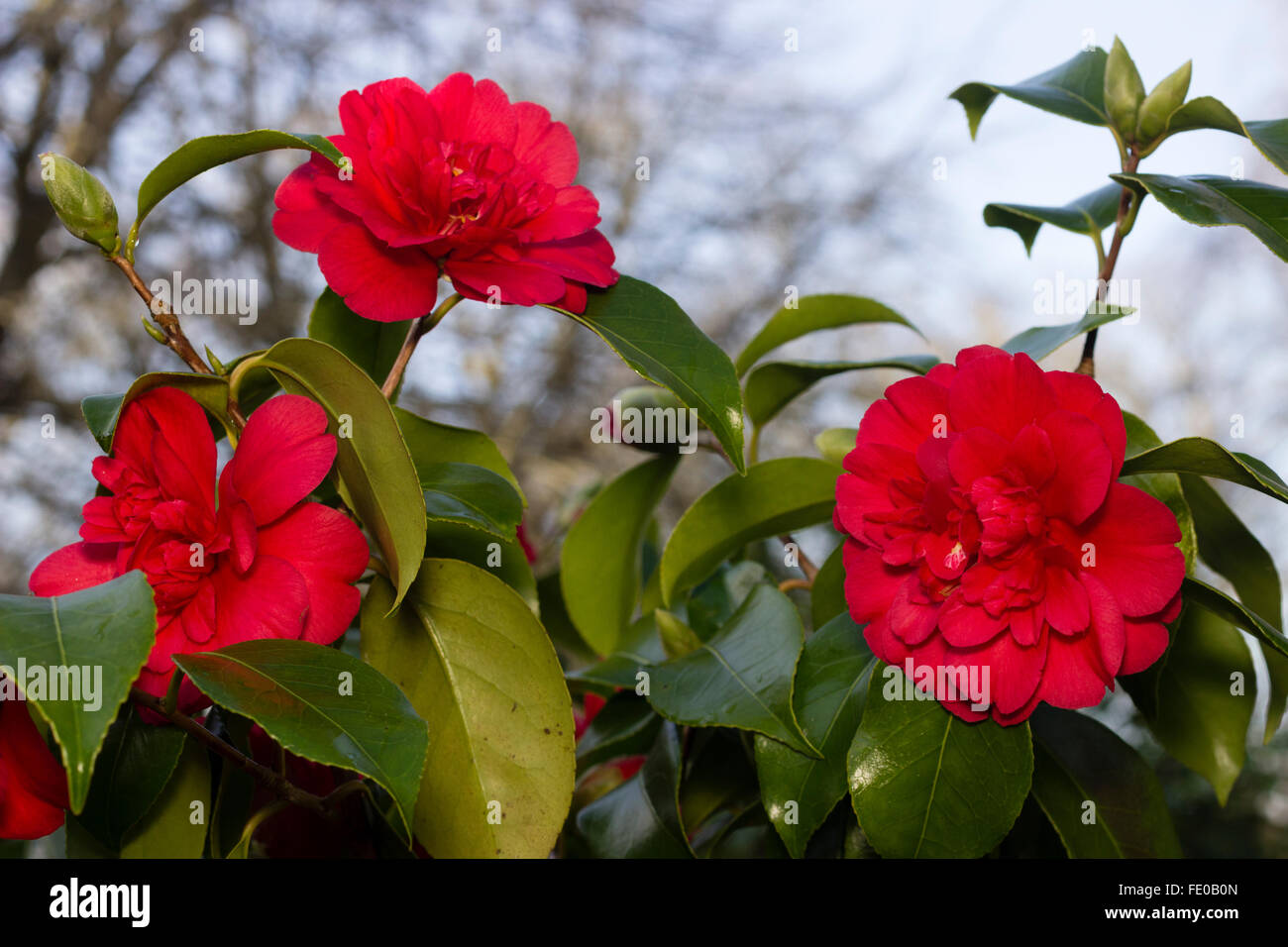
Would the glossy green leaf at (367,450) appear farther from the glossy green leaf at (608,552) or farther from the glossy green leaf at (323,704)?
the glossy green leaf at (608,552)

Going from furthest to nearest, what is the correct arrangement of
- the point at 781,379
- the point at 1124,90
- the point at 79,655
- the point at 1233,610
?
the point at 781,379
the point at 1124,90
the point at 1233,610
the point at 79,655

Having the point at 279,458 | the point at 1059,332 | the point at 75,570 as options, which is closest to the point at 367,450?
the point at 279,458

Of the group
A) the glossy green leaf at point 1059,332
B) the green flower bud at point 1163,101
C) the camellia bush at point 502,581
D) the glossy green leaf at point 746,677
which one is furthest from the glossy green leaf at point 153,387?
the green flower bud at point 1163,101

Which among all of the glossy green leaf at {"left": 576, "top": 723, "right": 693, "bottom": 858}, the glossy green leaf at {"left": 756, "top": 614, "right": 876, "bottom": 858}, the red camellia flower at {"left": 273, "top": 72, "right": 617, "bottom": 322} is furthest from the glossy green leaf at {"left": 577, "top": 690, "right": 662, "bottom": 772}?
the red camellia flower at {"left": 273, "top": 72, "right": 617, "bottom": 322}

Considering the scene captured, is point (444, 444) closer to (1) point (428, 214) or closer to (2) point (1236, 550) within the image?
(1) point (428, 214)

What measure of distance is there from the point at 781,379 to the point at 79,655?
417 millimetres

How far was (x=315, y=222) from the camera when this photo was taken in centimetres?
43

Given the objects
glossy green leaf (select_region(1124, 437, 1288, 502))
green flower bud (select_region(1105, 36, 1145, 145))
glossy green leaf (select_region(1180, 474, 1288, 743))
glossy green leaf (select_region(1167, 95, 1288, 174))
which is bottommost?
glossy green leaf (select_region(1180, 474, 1288, 743))

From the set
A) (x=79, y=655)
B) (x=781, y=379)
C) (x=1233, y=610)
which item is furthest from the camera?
(x=781, y=379)

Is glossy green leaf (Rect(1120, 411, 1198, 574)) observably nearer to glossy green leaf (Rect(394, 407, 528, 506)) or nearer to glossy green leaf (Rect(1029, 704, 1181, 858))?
glossy green leaf (Rect(1029, 704, 1181, 858))

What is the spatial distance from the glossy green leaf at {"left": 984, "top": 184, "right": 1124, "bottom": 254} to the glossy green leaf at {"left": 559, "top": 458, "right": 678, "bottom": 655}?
0.24 m

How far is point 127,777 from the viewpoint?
38 cm

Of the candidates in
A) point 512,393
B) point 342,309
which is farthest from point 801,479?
point 512,393

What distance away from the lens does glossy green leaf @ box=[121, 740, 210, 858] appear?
15.8 inches
